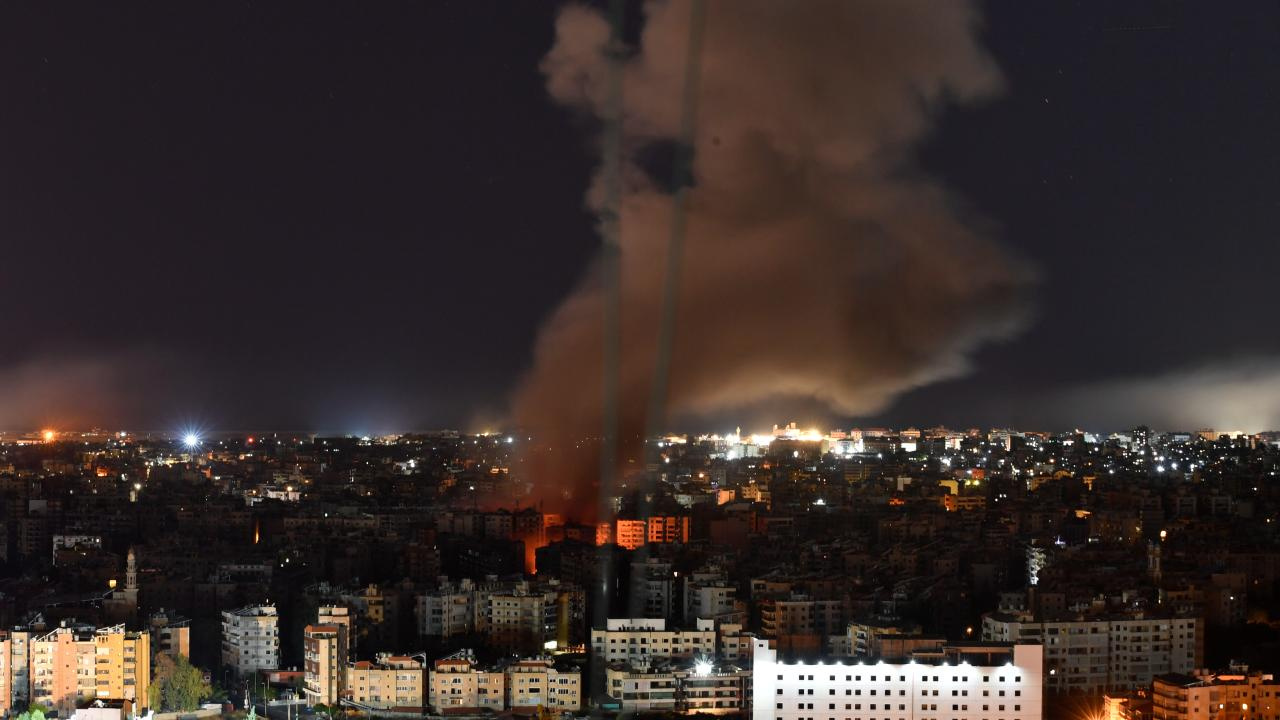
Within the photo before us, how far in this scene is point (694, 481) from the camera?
49.5ft

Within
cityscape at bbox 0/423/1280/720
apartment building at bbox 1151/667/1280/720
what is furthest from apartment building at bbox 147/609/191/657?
apartment building at bbox 1151/667/1280/720

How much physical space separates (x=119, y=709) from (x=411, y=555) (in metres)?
4.29

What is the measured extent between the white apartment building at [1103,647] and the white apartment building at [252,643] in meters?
3.09

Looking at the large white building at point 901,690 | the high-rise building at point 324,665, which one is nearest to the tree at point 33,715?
the high-rise building at point 324,665

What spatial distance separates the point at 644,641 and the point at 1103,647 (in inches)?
74.9

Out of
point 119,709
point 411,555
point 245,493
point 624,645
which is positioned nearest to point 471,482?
point 245,493

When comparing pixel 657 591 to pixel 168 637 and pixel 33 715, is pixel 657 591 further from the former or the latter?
pixel 33 715

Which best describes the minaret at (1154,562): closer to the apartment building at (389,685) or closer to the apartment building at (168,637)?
the apartment building at (389,685)

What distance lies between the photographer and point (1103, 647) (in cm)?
612

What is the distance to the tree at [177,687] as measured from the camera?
5.71 metres

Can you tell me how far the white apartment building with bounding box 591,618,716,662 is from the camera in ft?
20.3

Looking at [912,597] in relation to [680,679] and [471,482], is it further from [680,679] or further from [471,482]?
[471,482]

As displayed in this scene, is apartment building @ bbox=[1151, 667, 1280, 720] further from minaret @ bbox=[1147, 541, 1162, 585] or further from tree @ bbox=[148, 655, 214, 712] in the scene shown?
tree @ bbox=[148, 655, 214, 712]

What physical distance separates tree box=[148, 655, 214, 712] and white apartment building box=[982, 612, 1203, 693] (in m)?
3.17
